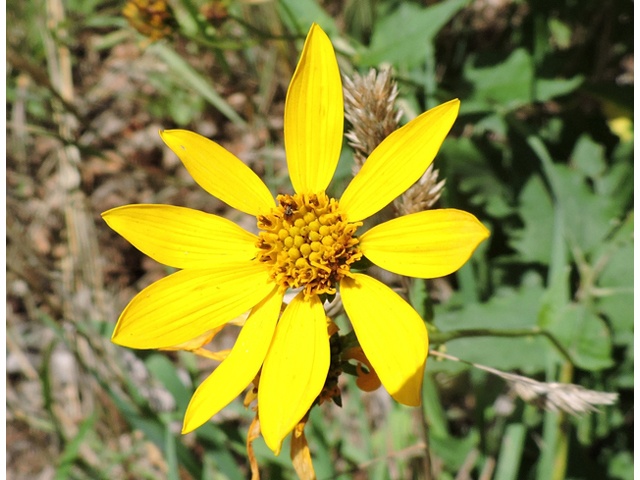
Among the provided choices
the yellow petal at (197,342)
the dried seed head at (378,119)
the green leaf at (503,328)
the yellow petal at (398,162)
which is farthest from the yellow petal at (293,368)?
the green leaf at (503,328)

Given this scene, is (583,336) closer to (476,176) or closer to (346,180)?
(476,176)

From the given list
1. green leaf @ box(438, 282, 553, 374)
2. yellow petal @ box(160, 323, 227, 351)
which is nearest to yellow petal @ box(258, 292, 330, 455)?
yellow petal @ box(160, 323, 227, 351)

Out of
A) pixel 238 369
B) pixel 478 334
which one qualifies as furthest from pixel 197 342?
pixel 478 334

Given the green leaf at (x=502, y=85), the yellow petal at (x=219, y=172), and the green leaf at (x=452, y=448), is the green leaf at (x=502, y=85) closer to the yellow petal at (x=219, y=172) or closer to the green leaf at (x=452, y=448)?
the yellow petal at (x=219, y=172)

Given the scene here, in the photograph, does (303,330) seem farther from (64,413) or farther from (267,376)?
(64,413)

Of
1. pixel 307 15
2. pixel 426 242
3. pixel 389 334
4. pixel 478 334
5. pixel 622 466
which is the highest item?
pixel 307 15

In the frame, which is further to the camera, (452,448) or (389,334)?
(452,448)

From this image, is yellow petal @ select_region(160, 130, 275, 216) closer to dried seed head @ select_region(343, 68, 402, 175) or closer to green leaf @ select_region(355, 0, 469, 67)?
dried seed head @ select_region(343, 68, 402, 175)
